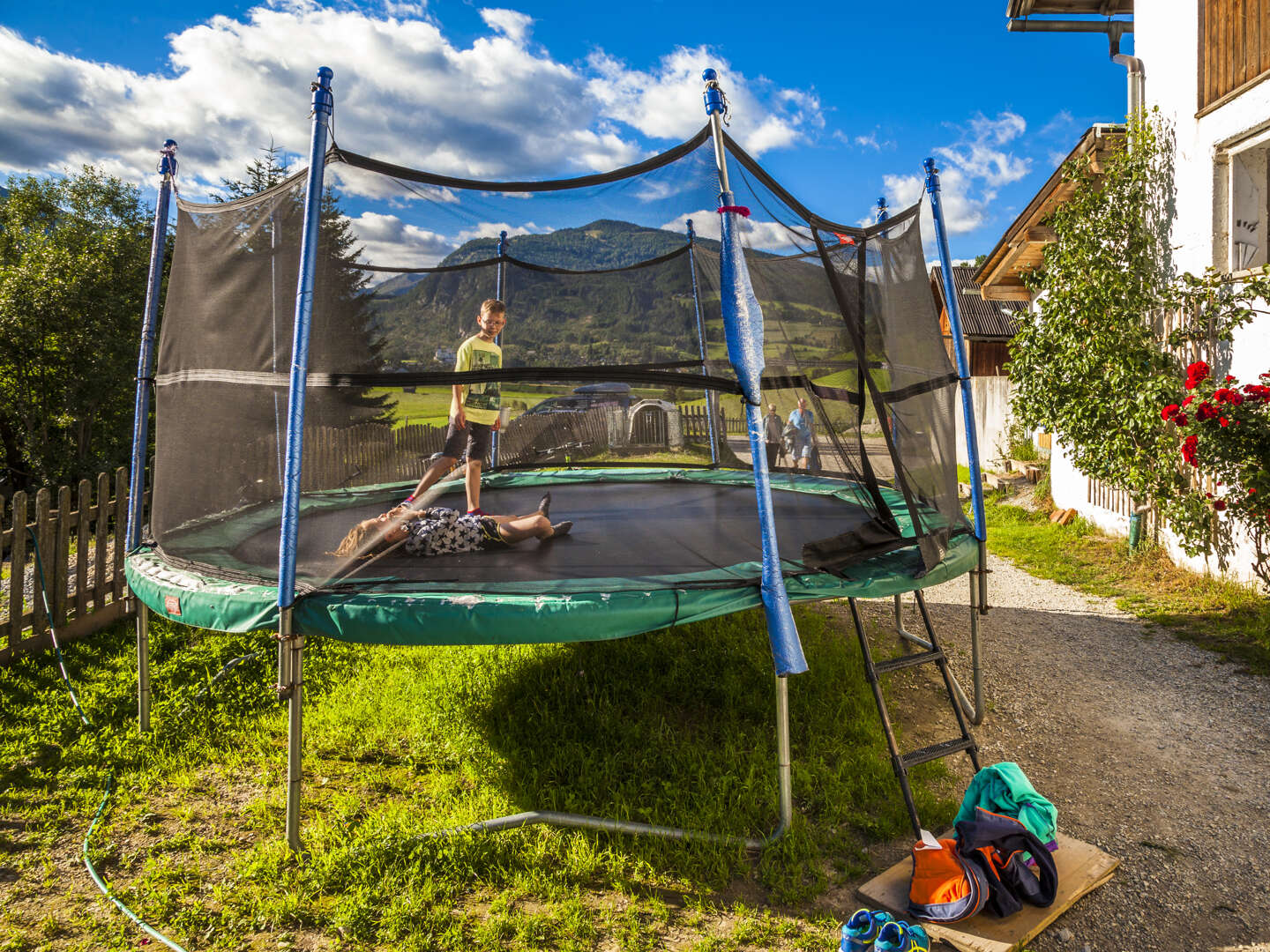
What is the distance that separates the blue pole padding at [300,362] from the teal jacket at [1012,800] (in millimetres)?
2049

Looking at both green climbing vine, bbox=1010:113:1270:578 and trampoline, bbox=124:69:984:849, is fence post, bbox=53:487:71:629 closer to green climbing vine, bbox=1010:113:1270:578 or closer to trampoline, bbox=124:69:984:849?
trampoline, bbox=124:69:984:849

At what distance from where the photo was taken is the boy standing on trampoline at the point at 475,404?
2.57 m

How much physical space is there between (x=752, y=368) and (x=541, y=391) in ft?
2.61

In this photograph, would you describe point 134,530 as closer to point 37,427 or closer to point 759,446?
point 759,446

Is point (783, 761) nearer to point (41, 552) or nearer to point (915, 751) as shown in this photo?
point (915, 751)

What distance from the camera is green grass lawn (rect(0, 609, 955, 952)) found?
201cm

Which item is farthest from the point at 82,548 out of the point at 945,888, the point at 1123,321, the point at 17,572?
the point at 1123,321

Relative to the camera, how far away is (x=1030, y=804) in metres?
2.09

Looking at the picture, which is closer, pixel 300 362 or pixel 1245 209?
pixel 300 362

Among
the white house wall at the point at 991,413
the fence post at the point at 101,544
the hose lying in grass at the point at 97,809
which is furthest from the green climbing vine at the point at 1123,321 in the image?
the fence post at the point at 101,544

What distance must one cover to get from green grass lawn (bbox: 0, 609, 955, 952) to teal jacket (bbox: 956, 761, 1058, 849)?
12.4 inches

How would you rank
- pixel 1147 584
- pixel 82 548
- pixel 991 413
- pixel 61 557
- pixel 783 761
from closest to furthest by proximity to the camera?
pixel 783 761 < pixel 61 557 < pixel 82 548 < pixel 1147 584 < pixel 991 413

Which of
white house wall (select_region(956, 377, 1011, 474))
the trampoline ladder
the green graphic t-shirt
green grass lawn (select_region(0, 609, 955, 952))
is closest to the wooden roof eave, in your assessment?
white house wall (select_region(956, 377, 1011, 474))

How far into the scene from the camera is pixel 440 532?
3.01 metres
